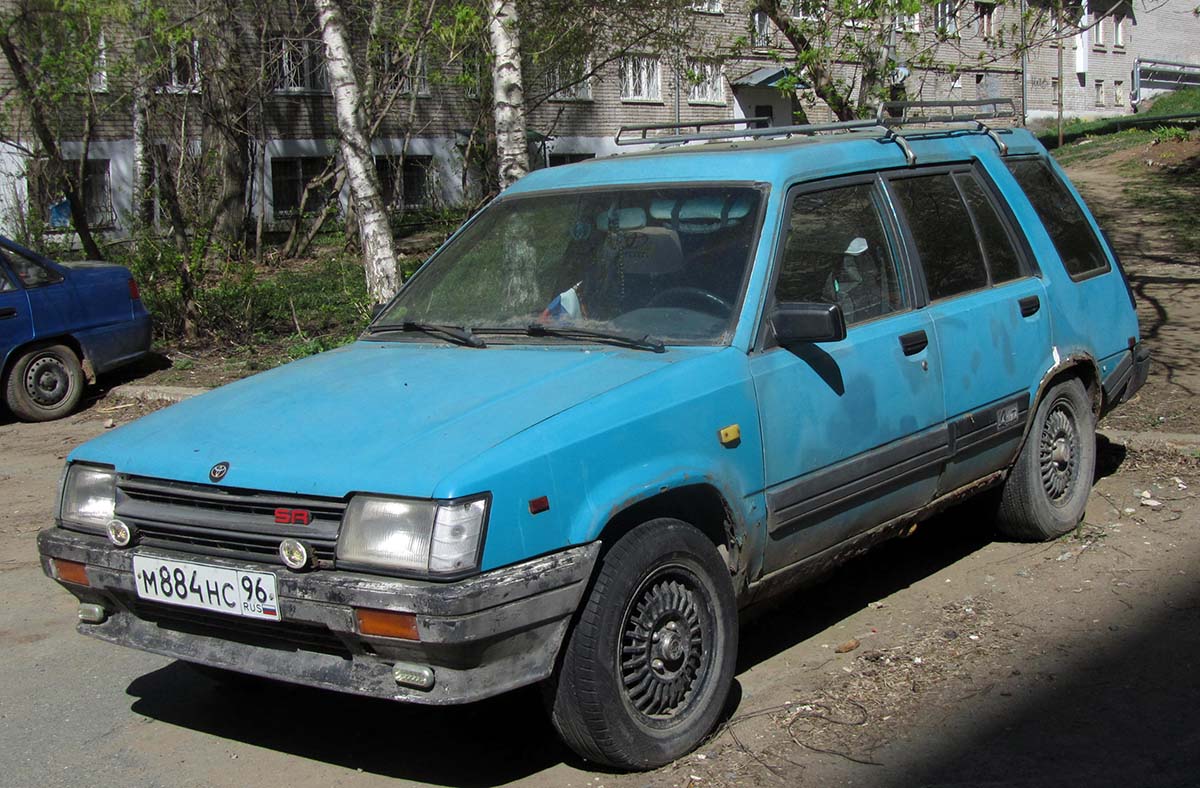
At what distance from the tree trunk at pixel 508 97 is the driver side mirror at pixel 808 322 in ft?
19.0

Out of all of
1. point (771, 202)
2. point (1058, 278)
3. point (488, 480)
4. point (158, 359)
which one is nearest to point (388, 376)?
Answer: point (488, 480)

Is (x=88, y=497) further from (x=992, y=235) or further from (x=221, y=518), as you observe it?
(x=992, y=235)

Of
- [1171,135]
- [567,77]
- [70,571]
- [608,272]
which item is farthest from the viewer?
[1171,135]

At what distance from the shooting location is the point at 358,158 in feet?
34.4

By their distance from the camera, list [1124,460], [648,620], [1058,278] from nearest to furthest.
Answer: [648,620]
[1058,278]
[1124,460]

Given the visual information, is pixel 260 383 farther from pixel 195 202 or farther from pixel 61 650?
pixel 195 202

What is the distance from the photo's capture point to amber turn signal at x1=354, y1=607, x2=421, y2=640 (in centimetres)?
327

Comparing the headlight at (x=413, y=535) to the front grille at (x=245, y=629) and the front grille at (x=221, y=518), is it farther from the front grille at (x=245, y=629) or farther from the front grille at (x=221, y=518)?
the front grille at (x=245, y=629)

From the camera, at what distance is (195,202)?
17.8m

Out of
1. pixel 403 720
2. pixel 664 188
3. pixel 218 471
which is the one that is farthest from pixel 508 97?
pixel 218 471

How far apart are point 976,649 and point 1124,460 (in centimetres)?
297

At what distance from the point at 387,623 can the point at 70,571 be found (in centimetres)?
124

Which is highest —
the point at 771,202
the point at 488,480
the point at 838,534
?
the point at 771,202

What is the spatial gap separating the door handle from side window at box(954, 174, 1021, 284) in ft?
2.39
